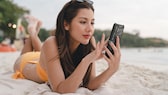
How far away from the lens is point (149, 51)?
5.98 metres

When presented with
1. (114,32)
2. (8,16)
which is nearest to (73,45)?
(114,32)

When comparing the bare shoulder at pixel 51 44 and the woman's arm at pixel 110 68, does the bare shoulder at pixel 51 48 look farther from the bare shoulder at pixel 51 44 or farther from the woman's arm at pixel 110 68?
the woman's arm at pixel 110 68

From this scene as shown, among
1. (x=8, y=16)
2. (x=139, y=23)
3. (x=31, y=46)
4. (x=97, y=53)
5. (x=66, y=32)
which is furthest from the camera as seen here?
(x=8, y=16)

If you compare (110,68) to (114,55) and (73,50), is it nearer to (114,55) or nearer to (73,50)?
(114,55)

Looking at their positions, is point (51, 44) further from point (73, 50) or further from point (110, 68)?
point (110, 68)

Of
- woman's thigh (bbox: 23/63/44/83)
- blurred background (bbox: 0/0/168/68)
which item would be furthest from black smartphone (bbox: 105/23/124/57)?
blurred background (bbox: 0/0/168/68)

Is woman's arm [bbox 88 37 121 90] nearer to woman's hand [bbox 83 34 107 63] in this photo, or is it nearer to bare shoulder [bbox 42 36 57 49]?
woman's hand [bbox 83 34 107 63]

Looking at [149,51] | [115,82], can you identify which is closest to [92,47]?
[115,82]

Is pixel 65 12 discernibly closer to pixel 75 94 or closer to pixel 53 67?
pixel 53 67

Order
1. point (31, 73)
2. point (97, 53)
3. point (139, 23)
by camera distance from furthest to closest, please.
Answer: point (139, 23) < point (31, 73) < point (97, 53)

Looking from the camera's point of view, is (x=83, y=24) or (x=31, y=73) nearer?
(x=83, y=24)

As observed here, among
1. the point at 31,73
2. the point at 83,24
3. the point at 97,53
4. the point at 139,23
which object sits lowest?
the point at 139,23

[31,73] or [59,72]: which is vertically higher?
[59,72]

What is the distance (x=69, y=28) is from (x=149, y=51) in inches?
201
